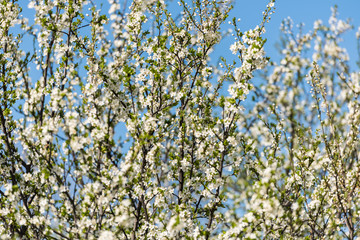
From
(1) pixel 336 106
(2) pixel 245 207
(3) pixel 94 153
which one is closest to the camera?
(2) pixel 245 207

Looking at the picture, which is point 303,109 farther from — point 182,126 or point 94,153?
point 94,153

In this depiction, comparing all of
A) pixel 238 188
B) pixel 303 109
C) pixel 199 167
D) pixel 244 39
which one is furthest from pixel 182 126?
pixel 303 109

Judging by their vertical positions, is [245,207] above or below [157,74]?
below

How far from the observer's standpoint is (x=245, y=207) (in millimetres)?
5625

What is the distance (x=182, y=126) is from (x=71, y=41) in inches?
111

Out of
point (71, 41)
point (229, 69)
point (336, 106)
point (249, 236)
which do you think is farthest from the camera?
point (229, 69)

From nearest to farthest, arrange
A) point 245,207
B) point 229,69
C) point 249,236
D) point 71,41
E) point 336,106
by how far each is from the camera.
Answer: point 249,236
point 245,207
point 336,106
point 71,41
point 229,69

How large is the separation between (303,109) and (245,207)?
5.81ft

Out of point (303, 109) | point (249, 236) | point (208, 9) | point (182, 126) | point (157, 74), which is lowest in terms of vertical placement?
point (249, 236)

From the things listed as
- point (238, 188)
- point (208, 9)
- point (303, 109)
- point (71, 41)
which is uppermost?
point (208, 9)

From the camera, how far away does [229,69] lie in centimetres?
805

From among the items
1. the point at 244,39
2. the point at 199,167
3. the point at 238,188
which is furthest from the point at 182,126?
the point at 244,39

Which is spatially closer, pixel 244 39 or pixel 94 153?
pixel 94 153

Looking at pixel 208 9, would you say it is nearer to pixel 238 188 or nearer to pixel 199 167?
pixel 199 167
